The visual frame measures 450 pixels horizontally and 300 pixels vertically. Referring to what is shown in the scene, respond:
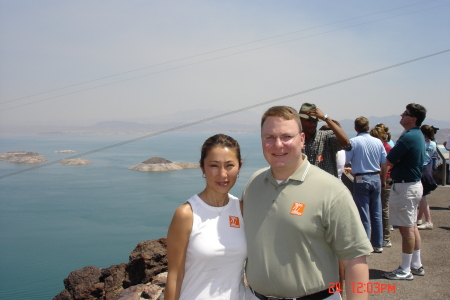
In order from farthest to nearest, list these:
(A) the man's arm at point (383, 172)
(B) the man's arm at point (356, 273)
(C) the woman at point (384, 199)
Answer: (C) the woman at point (384, 199) < (A) the man's arm at point (383, 172) < (B) the man's arm at point (356, 273)

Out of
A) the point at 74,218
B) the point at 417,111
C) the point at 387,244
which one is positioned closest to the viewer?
the point at 417,111

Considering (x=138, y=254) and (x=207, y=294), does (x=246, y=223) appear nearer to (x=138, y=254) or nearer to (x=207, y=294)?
(x=207, y=294)

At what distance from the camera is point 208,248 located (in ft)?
6.12

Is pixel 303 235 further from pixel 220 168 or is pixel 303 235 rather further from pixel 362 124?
pixel 362 124

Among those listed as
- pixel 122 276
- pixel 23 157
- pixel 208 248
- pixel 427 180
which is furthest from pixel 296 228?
pixel 23 157

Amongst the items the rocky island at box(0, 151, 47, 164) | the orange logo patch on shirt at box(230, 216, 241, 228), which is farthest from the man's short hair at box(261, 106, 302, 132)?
the rocky island at box(0, 151, 47, 164)

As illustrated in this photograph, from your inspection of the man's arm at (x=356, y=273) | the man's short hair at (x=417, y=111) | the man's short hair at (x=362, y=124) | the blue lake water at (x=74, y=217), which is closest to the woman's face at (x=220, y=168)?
the man's arm at (x=356, y=273)

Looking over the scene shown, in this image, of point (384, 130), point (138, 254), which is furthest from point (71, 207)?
point (384, 130)

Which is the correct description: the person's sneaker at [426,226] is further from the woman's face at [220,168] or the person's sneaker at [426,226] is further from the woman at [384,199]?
the woman's face at [220,168]

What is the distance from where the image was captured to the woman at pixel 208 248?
187 centimetres

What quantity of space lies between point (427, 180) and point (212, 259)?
473cm

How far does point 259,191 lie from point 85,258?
21.4 m

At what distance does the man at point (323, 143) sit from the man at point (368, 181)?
161 centimetres

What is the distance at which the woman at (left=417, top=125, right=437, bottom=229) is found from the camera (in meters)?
5.39
